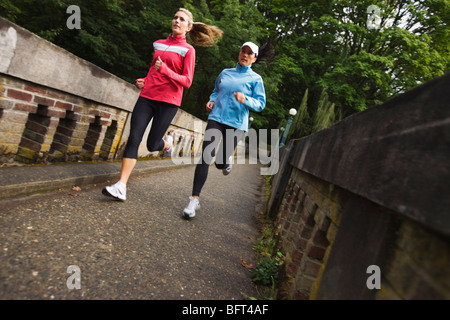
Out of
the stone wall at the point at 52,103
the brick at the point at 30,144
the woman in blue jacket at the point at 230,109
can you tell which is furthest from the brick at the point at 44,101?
the woman in blue jacket at the point at 230,109

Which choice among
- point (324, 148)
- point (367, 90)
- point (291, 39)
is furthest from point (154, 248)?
point (291, 39)

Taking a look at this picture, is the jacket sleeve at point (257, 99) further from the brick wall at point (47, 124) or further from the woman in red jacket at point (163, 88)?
the brick wall at point (47, 124)

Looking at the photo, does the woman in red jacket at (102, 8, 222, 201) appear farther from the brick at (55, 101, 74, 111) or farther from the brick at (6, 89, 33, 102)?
the brick at (6, 89, 33, 102)

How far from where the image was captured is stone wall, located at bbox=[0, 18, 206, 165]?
2.03m

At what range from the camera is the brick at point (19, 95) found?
6.81 feet

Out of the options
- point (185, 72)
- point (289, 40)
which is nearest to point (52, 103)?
point (185, 72)

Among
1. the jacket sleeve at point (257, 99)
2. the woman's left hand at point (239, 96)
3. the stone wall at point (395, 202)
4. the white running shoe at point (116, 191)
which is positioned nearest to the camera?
the stone wall at point (395, 202)

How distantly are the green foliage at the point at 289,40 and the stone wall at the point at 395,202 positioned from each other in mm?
11470

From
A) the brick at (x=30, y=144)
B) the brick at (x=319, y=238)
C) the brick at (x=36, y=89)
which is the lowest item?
the brick at (x=30, y=144)

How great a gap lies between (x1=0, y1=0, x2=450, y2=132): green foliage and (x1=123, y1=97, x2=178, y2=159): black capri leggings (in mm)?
9958

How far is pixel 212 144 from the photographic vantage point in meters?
2.94

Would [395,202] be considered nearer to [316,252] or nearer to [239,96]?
[316,252]

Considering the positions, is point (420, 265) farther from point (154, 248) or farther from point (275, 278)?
point (154, 248)

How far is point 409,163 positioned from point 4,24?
242 centimetres
